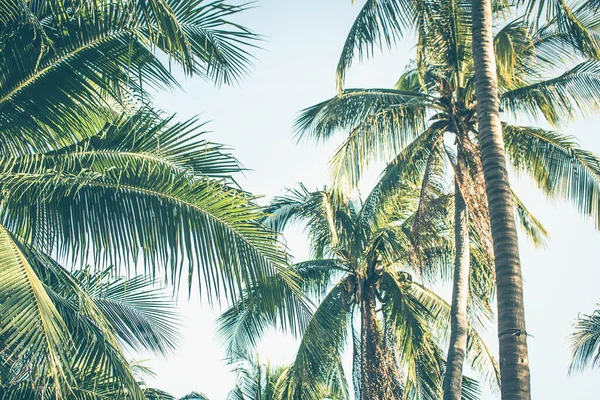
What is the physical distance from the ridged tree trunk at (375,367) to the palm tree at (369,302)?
0.02 m

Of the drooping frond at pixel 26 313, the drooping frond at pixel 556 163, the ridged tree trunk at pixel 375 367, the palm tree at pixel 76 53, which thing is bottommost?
the drooping frond at pixel 26 313

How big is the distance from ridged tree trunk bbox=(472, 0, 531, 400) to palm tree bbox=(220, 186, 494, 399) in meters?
3.97

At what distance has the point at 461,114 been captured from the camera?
13125 mm

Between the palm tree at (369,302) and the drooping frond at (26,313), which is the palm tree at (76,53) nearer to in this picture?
the drooping frond at (26,313)

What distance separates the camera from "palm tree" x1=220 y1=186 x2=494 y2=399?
13484 mm

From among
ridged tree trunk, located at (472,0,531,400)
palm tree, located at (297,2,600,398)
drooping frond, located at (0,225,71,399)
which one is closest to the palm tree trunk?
palm tree, located at (297,2,600,398)

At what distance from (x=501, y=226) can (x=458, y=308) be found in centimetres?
472

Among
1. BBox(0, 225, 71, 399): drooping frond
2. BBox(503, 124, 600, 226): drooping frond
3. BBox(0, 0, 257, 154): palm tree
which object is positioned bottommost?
BBox(0, 225, 71, 399): drooping frond

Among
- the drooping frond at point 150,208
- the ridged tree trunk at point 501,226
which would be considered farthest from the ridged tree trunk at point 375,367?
the drooping frond at point 150,208

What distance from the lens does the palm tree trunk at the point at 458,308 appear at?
12.0 m

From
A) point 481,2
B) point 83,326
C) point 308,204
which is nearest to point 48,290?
point 83,326

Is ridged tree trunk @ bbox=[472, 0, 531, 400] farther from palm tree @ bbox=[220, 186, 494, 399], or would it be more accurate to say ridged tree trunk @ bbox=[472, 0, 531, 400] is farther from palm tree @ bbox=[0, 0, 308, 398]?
palm tree @ bbox=[220, 186, 494, 399]

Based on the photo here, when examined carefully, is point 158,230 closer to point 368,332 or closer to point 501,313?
point 501,313

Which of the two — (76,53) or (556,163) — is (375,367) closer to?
(556,163)
